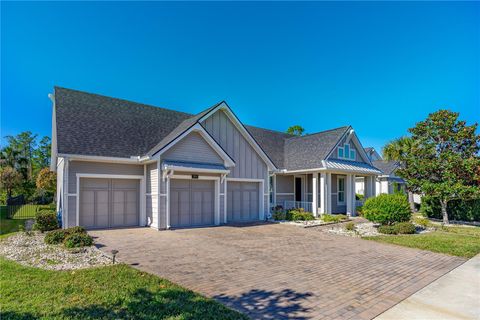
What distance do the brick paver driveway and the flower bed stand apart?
2.35 feet

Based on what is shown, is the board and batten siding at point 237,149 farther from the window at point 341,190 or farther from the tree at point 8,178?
the tree at point 8,178

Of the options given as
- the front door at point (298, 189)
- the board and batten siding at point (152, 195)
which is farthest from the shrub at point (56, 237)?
the front door at point (298, 189)

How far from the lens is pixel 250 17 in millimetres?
16391

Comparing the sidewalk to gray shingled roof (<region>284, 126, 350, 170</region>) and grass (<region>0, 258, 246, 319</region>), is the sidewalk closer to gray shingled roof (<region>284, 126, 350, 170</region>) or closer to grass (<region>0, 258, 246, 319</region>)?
grass (<region>0, 258, 246, 319</region>)

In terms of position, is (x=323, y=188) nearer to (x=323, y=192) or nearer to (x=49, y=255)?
(x=323, y=192)

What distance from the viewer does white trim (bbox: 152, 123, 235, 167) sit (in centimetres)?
1380

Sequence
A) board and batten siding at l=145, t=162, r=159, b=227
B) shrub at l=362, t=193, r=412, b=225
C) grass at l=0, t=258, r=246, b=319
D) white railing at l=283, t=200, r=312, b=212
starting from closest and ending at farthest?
1. grass at l=0, t=258, r=246, b=319
2. board and batten siding at l=145, t=162, r=159, b=227
3. shrub at l=362, t=193, r=412, b=225
4. white railing at l=283, t=200, r=312, b=212

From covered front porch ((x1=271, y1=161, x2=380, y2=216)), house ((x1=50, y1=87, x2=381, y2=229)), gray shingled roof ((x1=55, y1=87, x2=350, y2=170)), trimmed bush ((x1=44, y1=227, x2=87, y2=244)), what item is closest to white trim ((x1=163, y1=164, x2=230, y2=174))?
house ((x1=50, y1=87, x2=381, y2=229))

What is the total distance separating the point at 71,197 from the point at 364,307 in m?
12.6

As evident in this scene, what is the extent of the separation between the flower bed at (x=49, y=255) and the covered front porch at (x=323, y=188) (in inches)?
584

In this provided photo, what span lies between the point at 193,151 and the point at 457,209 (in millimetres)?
18533

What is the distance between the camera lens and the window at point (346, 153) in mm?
21875

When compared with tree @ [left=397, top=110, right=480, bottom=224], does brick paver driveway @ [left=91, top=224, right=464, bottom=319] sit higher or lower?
lower

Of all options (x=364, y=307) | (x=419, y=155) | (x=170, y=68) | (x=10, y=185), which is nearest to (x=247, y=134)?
(x=170, y=68)
